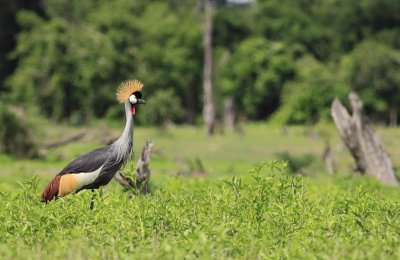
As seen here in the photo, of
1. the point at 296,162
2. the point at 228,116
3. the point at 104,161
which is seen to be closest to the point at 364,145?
the point at 296,162

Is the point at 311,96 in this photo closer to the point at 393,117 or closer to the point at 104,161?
the point at 393,117

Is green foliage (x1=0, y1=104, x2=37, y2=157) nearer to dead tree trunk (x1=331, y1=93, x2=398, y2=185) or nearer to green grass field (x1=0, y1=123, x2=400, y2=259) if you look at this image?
dead tree trunk (x1=331, y1=93, x2=398, y2=185)

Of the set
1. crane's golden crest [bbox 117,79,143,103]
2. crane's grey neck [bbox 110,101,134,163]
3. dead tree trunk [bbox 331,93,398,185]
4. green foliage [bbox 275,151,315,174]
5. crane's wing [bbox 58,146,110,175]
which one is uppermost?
crane's golden crest [bbox 117,79,143,103]

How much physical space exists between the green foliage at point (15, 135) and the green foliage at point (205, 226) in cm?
1582

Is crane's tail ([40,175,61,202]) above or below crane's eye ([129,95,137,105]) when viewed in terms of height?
below

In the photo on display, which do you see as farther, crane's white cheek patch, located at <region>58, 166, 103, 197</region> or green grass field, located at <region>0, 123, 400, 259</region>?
crane's white cheek patch, located at <region>58, 166, 103, 197</region>

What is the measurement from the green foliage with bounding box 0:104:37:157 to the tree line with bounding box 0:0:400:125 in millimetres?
21528

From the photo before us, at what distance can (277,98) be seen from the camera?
5688cm

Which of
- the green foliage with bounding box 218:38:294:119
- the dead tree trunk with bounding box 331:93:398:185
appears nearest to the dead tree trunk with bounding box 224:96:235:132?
the green foliage with bounding box 218:38:294:119

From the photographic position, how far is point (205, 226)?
9.33 meters

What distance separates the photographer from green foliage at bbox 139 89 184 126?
50.5 meters

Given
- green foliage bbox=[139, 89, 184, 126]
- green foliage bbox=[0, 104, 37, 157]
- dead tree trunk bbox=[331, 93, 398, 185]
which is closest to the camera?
dead tree trunk bbox=[331, 93, 398, 185]

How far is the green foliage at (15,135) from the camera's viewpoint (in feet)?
87.8

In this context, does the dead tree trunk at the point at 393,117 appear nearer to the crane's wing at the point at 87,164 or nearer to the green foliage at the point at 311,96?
the green foliage at the point at 311,96
